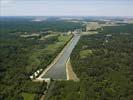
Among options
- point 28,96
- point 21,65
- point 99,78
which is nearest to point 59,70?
point 21,65

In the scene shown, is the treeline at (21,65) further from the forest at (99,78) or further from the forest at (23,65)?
the forest at (99,78)

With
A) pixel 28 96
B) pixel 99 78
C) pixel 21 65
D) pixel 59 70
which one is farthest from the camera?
pixel 21 65

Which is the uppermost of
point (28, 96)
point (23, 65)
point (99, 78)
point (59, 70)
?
point (99, 78)

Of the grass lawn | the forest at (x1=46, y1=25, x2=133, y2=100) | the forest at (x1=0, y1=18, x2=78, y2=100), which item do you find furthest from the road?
the grass lawn

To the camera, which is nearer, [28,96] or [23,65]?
[28,96]

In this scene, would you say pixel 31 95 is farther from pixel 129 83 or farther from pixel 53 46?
pixel 53 46

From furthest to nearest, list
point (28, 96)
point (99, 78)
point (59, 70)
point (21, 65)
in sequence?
point (21, 65) → point (59, 70) → point (99, 78) → point (28, 96)

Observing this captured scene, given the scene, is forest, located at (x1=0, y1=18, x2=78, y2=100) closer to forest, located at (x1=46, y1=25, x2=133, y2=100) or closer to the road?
the road

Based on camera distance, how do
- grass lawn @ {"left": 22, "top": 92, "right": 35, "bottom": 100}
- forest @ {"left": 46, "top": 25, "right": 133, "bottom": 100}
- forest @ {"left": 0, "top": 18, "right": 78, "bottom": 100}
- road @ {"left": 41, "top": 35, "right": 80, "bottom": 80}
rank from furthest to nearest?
1. road @ {"left": 41, "top": 35, "right": 80, "bottom": 80}
2. forest @ {"left": 0, "top": 18, "right": 78, "bottom": 100}
3. grass lawn @ {"left": 22, "top": 92, "right": 35, "bottom": 100}
4. forest @ {"left": 46, "top": 25, "right": 133, "bottom": 100}

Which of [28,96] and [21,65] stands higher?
[28,96]

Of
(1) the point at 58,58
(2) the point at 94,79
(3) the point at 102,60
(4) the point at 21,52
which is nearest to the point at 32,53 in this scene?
(4) the point at 21,52

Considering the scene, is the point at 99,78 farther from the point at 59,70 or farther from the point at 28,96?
the point at 28,96
